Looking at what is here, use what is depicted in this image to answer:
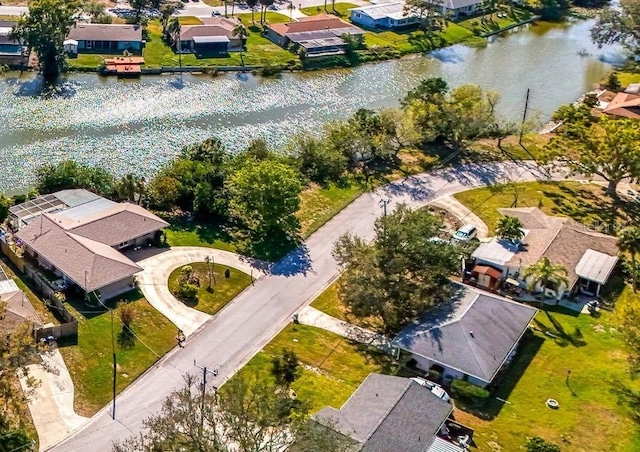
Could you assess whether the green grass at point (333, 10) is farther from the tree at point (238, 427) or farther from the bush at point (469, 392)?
the tree at point (238, 427)

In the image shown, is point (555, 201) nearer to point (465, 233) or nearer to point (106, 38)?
point (465, 233)

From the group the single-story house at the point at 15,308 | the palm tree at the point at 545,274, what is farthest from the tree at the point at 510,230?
the single-story house at the point at 15,308

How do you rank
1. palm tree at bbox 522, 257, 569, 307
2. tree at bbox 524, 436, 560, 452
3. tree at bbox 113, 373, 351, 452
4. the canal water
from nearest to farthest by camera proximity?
tree at bbox 113, 373, 351, 452 < tree at bbox 524, 436, 560, 452 < palm tree at bbox 522, 257, 569, 307 < the canal water

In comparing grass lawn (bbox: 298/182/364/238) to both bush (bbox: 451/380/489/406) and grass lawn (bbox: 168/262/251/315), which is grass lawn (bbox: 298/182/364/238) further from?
bush (bbox: 451/380/489/406)

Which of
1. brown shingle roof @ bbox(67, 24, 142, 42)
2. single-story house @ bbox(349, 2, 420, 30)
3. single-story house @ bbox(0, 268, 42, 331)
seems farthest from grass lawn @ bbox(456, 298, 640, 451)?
single-story house @ bbox(349, 2, 420, 30)

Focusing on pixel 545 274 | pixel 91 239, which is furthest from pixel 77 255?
pixel 545 274

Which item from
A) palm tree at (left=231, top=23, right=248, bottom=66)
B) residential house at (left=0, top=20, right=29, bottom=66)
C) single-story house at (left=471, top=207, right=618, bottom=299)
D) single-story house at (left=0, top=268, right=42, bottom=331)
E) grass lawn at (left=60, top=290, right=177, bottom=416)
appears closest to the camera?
grass lawn at (left=60, top=290, right=177, bottom=416)
